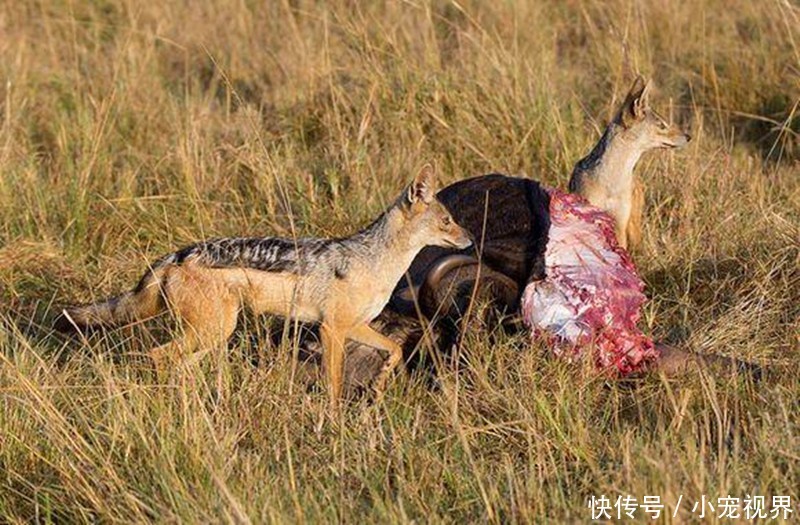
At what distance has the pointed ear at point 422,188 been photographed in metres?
5.74

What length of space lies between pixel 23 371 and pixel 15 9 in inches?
230

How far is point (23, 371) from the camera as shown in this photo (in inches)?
204

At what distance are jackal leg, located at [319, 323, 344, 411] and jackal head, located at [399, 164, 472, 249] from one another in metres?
0.53

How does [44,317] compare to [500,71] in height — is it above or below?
below

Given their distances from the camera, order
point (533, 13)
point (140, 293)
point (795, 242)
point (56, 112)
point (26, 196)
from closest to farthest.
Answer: point (140, 293), point (795, 242), point (26, 196), point (56, 112), point (533, 13)

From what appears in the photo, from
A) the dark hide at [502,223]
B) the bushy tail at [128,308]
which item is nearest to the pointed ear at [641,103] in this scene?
the dark hide at [502,223]

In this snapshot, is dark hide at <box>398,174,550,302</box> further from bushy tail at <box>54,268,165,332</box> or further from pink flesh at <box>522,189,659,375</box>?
A: bushy tail at <box>54,268,165,332</box>

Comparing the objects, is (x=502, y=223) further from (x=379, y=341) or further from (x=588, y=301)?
(x=379, y=341)

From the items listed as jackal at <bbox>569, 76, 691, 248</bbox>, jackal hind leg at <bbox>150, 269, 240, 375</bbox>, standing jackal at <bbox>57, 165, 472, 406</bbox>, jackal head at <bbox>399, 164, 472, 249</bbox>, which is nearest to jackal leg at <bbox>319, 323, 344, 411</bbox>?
standing jackal at <bbox>57, 165, 472, 406</bbox>

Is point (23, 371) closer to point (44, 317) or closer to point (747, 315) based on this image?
point (44, 317)

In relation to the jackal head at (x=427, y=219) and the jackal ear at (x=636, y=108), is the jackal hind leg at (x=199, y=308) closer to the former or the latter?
the jackal head at (x=427, y=219)

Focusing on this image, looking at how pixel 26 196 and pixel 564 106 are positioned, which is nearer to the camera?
pixel 26 196

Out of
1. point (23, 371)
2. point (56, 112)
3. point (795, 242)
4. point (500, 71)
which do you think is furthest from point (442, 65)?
point (23, 371)

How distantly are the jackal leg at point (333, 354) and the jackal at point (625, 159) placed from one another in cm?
186
